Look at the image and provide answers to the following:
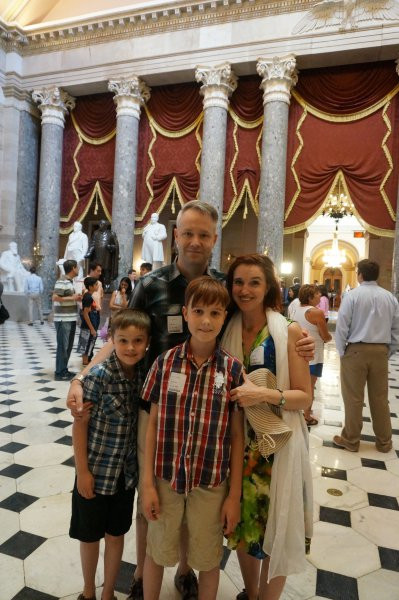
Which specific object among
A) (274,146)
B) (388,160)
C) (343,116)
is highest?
(343,116)

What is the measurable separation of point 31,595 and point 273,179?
1215cm

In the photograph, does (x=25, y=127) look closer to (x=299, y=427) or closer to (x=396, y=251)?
(x=396, y=251)

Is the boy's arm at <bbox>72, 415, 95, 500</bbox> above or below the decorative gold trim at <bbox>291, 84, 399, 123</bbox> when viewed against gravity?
below

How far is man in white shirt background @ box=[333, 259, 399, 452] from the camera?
385cm

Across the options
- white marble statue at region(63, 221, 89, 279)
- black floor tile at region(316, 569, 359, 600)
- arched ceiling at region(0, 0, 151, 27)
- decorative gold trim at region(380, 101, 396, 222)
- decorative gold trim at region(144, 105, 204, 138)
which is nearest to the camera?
black floor tile at region(316, 569, 359, 600)

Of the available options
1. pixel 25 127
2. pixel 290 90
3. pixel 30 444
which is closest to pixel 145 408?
pixel 30 444

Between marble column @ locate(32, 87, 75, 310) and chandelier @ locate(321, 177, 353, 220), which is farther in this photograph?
chandelier @ locate(321, 177, 353, 220)

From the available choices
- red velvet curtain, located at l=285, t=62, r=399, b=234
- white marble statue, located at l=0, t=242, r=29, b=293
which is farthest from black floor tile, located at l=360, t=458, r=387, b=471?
white marble statue, located at l=0, t=242, r=29, b=293

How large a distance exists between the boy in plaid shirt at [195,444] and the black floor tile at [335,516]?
146 cm

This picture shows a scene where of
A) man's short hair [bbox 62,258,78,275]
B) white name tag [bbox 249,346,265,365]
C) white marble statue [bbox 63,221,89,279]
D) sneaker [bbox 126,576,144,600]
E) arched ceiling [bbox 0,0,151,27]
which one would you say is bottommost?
sneaker [bbox 126,576,144,600]

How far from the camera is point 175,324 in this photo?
183cm

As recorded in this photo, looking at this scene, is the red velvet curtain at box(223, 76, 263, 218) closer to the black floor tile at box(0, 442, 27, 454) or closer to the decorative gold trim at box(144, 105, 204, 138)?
the decorative gold trim at box(144, 105, 204, 138)

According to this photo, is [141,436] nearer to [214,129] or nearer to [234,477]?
[234,477]

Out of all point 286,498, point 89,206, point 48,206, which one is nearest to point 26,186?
point 48,206
